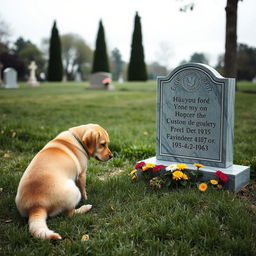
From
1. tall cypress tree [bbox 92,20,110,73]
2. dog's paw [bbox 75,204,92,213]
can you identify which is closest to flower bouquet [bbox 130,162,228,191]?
dog's paw [bbox 75,204,92,213]

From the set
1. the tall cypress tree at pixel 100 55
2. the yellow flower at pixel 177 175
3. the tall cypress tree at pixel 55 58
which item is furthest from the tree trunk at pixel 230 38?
the tall cypress tree at pixel 55 58

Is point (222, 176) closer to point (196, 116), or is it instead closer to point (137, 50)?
point (196, 116)

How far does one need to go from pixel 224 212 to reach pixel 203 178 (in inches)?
37.9

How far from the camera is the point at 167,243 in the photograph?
9.71ft

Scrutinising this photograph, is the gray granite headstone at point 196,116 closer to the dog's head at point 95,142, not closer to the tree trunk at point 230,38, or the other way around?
the dog's head at point 95,142

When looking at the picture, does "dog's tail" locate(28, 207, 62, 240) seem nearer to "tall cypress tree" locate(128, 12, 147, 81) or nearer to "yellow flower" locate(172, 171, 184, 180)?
"yellow flower" locate(172, 171, 184, 180)

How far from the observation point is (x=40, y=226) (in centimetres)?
297

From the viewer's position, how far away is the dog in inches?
125

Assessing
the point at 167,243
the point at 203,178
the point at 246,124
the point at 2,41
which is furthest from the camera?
the point at 2,41

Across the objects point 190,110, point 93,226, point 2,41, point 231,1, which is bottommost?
point 93,226

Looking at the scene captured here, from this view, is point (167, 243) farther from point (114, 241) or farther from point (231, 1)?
point (231, 1)

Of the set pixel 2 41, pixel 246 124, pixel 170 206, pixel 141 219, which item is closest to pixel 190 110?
pixel 170 206

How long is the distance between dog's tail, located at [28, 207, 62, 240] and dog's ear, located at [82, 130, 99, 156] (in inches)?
36.7

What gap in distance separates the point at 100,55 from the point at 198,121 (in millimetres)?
37743
